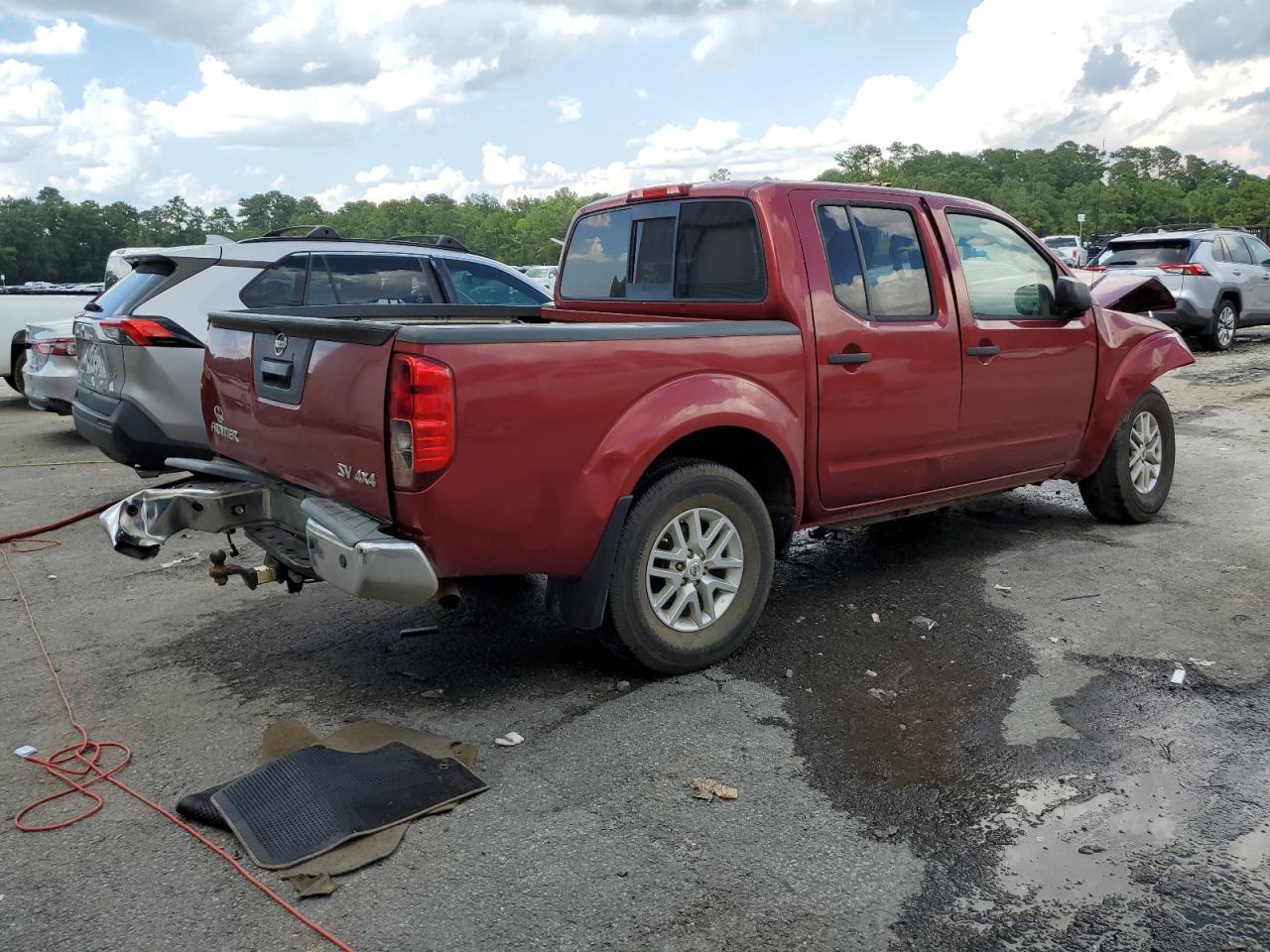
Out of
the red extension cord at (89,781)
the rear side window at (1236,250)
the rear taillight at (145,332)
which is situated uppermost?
the rear side window at (1236,250)

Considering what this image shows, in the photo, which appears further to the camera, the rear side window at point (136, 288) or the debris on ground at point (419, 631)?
the rear side window at point (136, 288)

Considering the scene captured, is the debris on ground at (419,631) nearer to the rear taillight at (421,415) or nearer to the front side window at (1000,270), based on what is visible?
the rear taillight at (421,415)

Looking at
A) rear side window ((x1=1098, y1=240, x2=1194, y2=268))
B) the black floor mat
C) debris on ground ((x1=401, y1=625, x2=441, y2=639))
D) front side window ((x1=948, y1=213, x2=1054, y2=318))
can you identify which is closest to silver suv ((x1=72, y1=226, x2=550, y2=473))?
debris on ground ((x1=401, y1=625, x2=441, y2=639))

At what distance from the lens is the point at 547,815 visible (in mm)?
3312

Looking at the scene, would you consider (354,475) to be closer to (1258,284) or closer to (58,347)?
(58,347)

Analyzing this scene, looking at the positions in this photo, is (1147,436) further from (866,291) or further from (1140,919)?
(1140,919)

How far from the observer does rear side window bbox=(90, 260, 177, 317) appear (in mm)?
7191

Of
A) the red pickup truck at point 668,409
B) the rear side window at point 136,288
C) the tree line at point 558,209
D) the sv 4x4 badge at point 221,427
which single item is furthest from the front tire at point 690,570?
the tree line at point 558,209

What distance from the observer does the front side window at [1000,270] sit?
218 inches

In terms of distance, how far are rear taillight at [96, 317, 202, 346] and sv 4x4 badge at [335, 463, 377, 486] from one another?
352 cm

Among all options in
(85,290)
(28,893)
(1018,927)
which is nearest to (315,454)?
(28,893)

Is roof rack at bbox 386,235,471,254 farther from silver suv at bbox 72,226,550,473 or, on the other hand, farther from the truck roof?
the truck roof

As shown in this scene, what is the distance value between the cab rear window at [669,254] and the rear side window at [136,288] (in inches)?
119

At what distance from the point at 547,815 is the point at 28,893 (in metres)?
1.41
